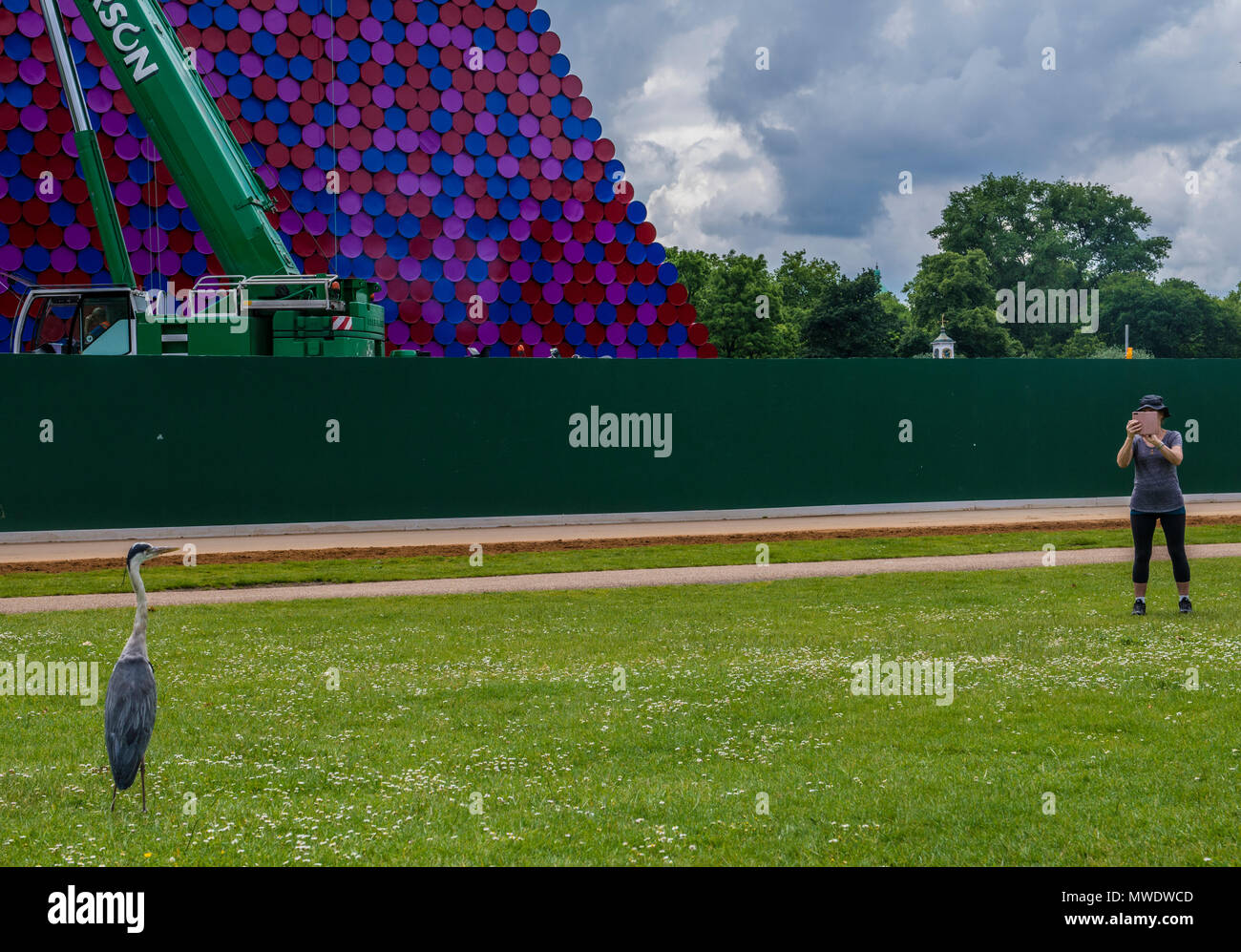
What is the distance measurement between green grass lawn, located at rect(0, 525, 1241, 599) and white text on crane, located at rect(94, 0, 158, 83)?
9055mm

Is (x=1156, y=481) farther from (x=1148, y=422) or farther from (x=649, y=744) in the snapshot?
(x=649, y=744)

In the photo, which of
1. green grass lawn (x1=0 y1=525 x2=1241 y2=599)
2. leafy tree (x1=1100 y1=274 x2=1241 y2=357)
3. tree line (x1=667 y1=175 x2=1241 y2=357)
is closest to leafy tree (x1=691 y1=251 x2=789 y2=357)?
tree line (x1=667 y1=175 x2=1241 y2=357)

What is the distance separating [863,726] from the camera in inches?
Answer: 333

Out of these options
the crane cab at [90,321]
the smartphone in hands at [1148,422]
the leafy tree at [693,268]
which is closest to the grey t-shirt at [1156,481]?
the smartphone in hands at [1148,422]

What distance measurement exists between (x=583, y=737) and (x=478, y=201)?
93.0ft

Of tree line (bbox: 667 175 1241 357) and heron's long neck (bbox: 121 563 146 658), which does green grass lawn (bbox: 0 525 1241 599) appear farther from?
tree line (bbox: 667 175 1241 357)

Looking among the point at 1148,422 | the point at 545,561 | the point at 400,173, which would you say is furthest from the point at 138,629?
the point at 400,173

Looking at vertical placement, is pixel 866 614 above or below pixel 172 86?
below

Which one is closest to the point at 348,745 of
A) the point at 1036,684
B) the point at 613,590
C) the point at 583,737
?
the point at 583,737

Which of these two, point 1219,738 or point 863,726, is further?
point 863,726

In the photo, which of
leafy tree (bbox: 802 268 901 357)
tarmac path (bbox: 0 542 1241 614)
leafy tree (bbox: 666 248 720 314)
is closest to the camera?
tarmac path (bbox: 0 542 1241 614)

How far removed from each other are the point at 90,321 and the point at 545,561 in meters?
11.4

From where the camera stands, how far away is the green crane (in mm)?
23688

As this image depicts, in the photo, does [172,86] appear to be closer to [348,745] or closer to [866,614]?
[866,614]
